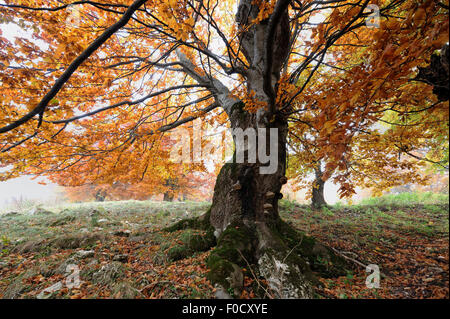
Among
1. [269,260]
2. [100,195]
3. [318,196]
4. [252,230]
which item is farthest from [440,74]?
[100,195]

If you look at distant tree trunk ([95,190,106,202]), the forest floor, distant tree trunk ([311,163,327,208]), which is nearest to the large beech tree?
the forest floor

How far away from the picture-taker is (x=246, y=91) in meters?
3.85

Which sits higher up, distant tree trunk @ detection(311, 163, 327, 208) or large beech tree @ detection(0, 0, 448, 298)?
large beech tree @ detection(0, 0, 448, 298)

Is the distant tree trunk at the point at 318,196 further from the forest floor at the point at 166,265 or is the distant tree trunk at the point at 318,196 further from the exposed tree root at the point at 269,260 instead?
the exposed tree root at the point at 269,260

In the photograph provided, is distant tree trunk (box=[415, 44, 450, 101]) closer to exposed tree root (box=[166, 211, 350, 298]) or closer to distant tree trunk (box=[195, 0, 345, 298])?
distant tree trunk (box=[195, 0, 345, 298])

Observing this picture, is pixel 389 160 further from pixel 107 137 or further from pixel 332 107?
pixel 107 137

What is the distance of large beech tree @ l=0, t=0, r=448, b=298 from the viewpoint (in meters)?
1.66

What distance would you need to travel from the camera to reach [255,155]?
11.7 ft

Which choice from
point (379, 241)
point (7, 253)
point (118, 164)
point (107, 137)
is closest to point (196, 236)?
point (118, 164)

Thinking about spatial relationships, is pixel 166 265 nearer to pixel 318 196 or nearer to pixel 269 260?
pixel 269 260

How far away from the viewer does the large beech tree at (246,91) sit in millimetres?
1661

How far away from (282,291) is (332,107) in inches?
99.9

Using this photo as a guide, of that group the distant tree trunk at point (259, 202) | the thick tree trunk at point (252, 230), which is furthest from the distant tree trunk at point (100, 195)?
A: the thick tree trunk at point (252, 230)

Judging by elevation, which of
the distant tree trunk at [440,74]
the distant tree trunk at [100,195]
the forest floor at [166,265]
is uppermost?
the distant tree trunk at [440,74]
